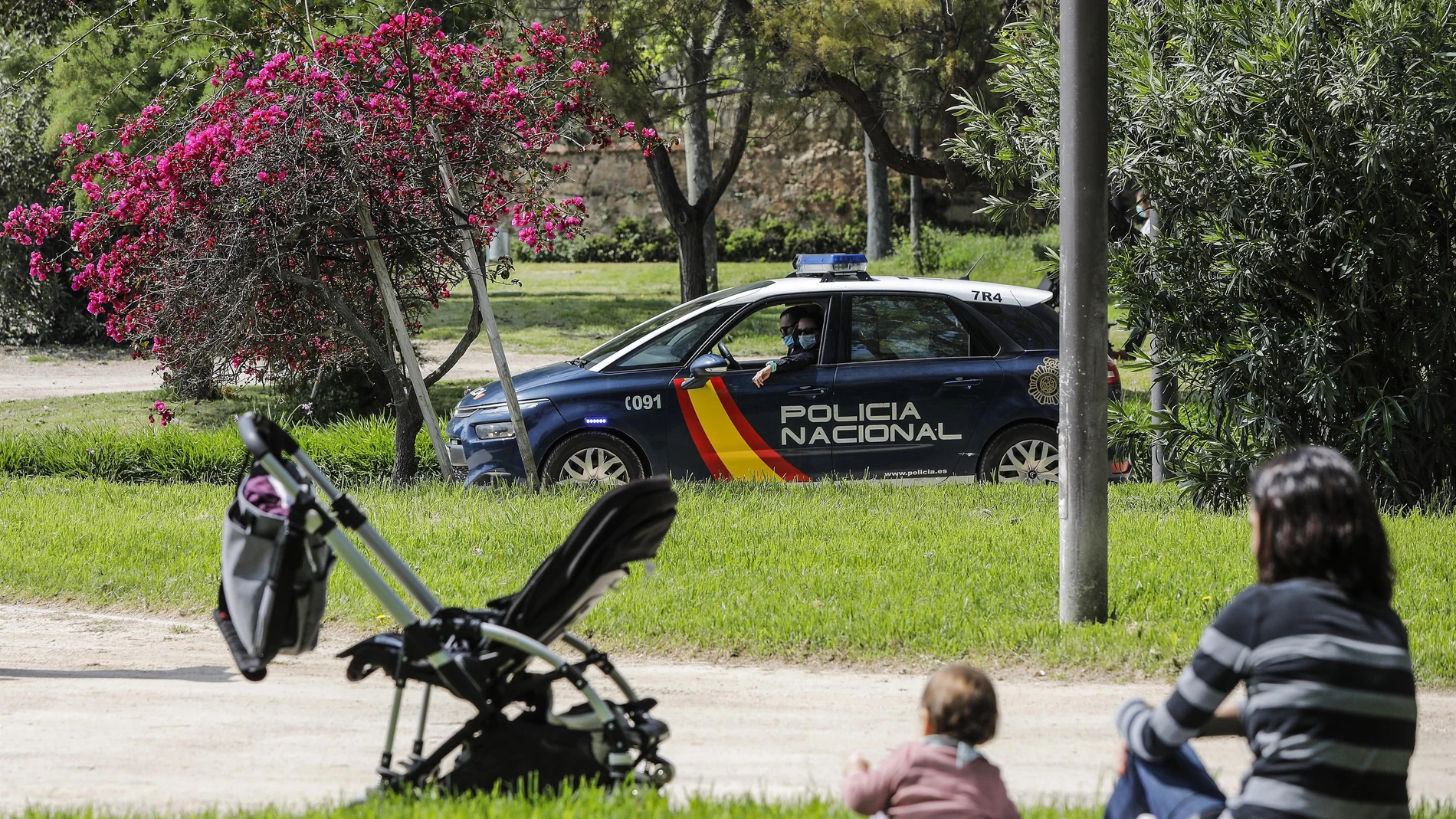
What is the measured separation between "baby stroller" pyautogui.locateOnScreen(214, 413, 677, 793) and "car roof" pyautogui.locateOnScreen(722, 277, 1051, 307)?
19.1 feet

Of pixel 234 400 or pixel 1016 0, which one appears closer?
pixel 1016 0

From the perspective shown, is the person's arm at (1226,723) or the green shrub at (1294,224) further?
the green shrub at (1294,224)

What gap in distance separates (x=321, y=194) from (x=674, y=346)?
8.86 feet

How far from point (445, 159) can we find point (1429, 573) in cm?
680

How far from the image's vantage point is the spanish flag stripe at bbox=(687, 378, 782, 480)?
9.54 m

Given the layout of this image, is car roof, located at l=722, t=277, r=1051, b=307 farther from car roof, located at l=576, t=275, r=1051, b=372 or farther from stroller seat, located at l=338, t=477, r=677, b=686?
stroller seat, located at l=338, t=477, r=677, b=686

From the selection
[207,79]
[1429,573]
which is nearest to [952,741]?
[1429,573]

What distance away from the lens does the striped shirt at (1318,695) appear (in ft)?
9.20

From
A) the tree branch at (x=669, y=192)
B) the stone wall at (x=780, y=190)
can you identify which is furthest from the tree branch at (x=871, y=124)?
the stone wall at (x=780, y=190)

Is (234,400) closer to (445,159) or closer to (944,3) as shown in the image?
(445,159)

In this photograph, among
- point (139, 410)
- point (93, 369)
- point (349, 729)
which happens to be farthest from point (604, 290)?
point (349, 729)

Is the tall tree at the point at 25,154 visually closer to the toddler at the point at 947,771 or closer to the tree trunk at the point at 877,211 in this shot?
the tree trunk at the point at 877,211

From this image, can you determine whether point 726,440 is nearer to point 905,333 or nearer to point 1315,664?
point 905,333

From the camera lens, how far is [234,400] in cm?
1636
